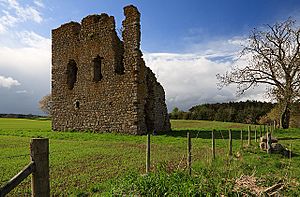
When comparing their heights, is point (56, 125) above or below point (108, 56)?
below

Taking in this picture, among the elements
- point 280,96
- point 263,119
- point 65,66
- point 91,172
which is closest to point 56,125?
point 65,66

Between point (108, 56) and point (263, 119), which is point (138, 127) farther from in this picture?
point (263, 119)

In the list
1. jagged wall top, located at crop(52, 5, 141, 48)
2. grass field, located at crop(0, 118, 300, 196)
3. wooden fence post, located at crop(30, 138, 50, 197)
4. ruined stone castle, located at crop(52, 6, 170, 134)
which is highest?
jagged wall top, located at crop(52, 5, 141, 48)

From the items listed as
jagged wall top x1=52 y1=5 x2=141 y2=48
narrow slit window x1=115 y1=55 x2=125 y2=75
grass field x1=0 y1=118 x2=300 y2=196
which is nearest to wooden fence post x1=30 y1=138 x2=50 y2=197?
grass field x1=0 y1=118 x2=300 y2=196

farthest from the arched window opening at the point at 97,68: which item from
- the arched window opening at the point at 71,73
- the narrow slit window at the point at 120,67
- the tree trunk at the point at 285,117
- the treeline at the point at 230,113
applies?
the treeline at the point at 230,113

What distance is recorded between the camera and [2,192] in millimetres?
3545

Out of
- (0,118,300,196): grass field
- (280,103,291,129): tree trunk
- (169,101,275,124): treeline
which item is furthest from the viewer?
(169,101,275,124): treeline

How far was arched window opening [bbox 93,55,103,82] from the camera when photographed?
24516 mm

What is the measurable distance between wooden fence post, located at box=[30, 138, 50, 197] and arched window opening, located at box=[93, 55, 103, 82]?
20475mm

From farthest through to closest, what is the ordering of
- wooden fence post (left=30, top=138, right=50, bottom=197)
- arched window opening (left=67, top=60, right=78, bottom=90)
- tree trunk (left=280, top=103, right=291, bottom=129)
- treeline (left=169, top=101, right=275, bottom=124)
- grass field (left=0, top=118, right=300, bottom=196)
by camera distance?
treeline (left=169, top=101, right=275, bottom=124), tree trunk (left=280, top=103, right=291, bottom=129), arched window opening (left=67, top=60, right=78, bottom=90), grass field (left=0, top=118, right=300, bottom=196), wooden fence post (left=30, top=138, right=50, bottom=197)

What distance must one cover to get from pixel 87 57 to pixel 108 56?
92.9 inches

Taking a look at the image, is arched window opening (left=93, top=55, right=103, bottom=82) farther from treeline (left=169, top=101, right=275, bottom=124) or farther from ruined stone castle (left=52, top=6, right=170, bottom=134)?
treeline (left=169, top=101, right=275, bottom=124)

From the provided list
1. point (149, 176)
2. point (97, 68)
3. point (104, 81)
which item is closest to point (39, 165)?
point (149, 176)

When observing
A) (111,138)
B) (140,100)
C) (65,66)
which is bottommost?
(111,138)
